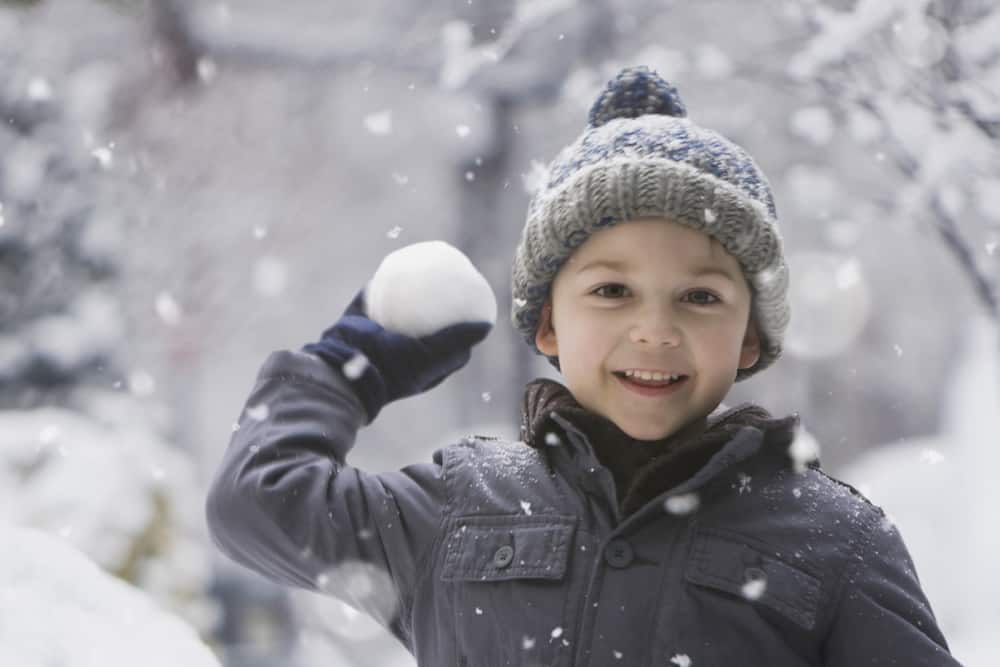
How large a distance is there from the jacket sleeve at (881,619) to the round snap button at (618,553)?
0.21 meters

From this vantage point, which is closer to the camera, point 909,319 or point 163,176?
point 163,176

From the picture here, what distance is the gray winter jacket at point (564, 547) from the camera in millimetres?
1077

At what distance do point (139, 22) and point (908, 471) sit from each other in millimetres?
3539

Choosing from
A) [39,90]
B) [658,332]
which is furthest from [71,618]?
[39,90]

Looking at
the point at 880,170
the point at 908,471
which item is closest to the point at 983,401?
the point at 908,471

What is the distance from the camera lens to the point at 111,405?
384 cm

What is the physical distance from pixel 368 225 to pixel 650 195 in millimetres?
3897

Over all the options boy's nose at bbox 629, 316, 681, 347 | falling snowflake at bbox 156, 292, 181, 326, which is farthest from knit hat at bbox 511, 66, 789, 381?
falling snowflake at bbox 156, 292, 181, 326

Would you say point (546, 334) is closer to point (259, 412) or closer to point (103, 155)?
Result: point (259, 412)

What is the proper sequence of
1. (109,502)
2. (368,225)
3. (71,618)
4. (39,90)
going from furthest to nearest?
(368,225)
(39,90)
(109,502)
(71,618)

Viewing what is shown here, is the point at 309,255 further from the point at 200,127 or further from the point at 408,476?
the point at 408,476

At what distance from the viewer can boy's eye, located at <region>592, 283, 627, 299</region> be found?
3.97ft

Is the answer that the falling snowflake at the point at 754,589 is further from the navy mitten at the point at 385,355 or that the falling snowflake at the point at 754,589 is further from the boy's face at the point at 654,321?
the navy mitten at the point at 385,355

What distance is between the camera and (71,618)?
1.59 metres
